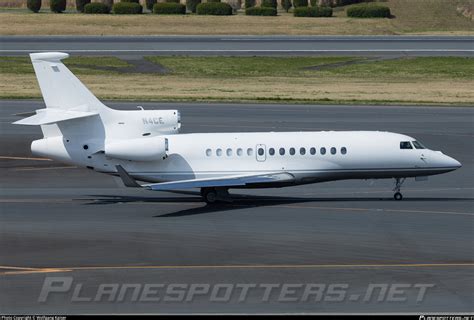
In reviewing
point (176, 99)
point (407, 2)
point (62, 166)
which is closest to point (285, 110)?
point (176, 99)

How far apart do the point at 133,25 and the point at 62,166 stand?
226 feet

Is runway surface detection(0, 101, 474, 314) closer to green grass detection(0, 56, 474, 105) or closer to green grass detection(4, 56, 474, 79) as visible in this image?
green grass detection(0, 56, 474, 105)

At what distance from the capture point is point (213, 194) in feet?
130

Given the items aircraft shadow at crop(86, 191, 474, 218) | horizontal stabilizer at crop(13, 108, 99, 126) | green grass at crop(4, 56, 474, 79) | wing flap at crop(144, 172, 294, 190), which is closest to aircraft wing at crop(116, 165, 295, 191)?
wing flap at crop(144, 172, 294, 190)

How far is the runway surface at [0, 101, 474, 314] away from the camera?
26.2 m

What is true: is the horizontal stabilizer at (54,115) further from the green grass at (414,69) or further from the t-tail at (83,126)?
Result: the green grass at (414,69)

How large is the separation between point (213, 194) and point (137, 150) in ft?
11.7

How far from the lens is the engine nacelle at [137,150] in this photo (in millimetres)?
38938

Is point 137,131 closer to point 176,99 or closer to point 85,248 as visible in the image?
point 85,248

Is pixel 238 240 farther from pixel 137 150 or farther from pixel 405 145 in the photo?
pixel 405 145

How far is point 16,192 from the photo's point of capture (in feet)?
138

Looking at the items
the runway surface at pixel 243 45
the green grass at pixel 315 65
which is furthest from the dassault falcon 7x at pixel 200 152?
the runway surface at pixel 243 45

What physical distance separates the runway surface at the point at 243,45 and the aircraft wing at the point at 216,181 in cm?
5490

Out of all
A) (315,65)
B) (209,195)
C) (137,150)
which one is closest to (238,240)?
(209,195)
